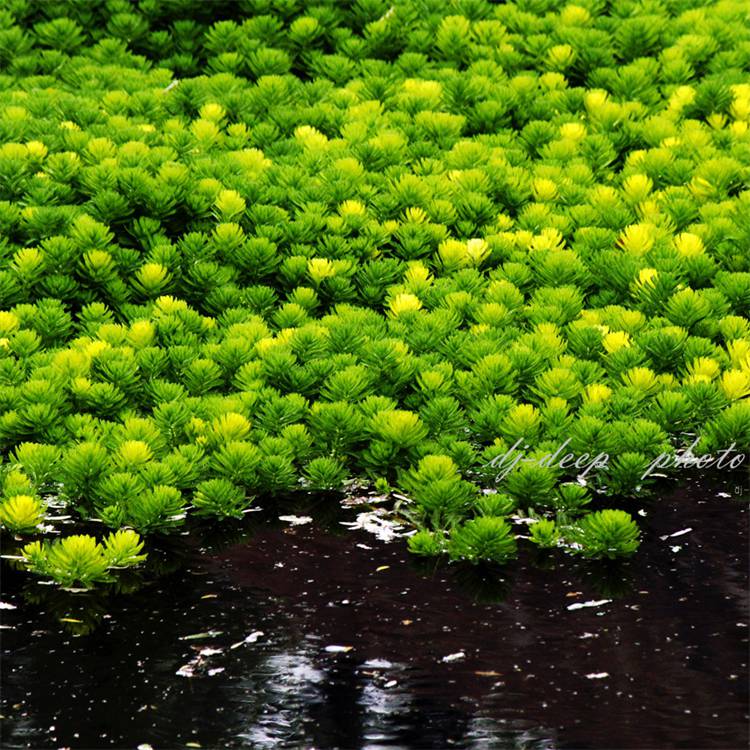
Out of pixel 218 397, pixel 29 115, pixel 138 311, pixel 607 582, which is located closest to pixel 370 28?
pixel 29 115

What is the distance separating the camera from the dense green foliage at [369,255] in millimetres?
4066

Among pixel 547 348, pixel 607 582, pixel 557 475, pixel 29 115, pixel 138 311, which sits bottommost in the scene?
pixel 607 582

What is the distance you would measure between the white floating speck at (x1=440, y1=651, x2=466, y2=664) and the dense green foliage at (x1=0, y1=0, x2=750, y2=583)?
0.46 meters

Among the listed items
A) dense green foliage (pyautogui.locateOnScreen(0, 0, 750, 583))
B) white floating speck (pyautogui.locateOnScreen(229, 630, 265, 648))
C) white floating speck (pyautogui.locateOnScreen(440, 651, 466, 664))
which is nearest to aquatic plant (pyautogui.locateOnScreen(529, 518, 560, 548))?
dense green foliage (pyautogui.locateOnScreen(0, 0, 750, 583))

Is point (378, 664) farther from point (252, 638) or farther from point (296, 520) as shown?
point (296, 520)

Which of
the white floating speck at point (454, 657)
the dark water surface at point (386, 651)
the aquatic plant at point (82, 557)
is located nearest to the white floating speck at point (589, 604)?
the dark water surface at point (386, 651)

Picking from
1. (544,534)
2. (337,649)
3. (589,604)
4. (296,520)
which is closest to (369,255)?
(296,520)

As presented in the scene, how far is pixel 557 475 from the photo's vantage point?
3975mm

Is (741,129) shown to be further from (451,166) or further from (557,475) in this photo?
(557,475)

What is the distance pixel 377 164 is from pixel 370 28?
130cm

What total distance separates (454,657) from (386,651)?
178 mm

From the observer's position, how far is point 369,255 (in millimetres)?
5168

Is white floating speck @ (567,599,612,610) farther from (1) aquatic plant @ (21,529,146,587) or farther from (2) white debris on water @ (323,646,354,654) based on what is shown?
(1) aquatic plant @ (21,529,146,587)

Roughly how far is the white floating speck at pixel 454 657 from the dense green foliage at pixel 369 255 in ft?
1.51
